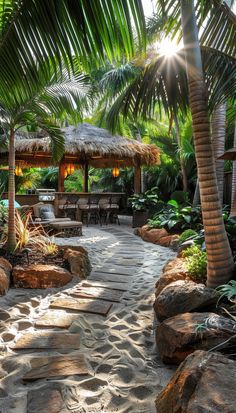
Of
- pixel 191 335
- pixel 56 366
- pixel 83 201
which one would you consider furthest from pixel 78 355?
pixel 83 201

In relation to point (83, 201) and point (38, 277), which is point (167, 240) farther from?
point (83, 201)

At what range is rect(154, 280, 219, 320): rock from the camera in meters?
2.94

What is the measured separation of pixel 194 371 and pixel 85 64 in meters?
2.17

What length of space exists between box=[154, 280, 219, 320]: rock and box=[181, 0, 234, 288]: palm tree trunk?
30cm

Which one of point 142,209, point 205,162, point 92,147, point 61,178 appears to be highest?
point 92,147

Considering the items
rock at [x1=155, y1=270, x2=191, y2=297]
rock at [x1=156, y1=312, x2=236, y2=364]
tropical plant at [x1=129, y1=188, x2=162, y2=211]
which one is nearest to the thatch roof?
tropical plant at [x1=129, y1=188, x2=162, y2=211]

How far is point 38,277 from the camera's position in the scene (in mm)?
4297

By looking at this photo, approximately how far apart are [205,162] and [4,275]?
303 centimetres

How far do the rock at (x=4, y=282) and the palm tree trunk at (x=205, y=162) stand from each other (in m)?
2.67

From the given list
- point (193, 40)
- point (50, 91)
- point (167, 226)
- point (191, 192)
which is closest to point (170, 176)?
point (191, 192)

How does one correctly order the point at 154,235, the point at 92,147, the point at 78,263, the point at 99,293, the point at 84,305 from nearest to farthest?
the point at 84,305 < the point at 99,293 < the point at 78,263 < the point at 154,235 < the point at 92,147

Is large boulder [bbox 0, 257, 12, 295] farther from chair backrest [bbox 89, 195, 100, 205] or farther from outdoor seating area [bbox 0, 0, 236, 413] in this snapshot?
chair backrest [bbox 89, 195, 100, 205]

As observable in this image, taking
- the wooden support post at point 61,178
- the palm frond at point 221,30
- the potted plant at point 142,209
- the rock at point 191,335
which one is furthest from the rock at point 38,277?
the wooden support post at point 61,178

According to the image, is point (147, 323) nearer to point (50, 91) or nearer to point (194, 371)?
point (194, 371)
